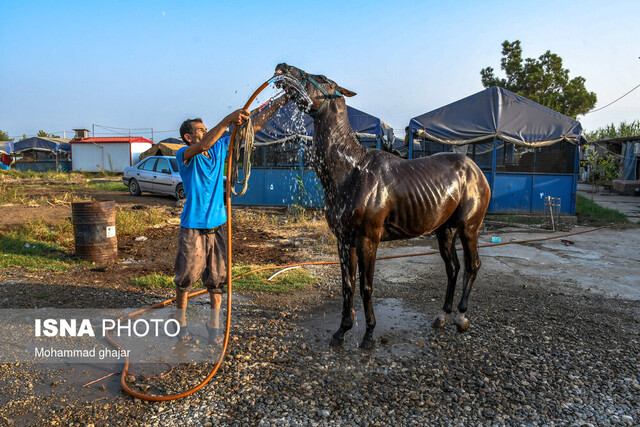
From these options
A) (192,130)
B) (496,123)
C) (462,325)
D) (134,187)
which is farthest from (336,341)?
(134,187)

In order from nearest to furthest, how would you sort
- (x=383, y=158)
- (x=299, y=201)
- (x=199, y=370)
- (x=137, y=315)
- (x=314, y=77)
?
(x=199, y=370) < (x=314, y=77) < (x=383, y=158) < (x=137, y=315) < (x=299, y=201)

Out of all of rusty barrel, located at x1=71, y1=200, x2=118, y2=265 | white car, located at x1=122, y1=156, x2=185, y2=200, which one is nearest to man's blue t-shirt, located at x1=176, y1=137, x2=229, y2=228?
rusty barrel, located at x1=71, y1=200, x2=118, y2=265

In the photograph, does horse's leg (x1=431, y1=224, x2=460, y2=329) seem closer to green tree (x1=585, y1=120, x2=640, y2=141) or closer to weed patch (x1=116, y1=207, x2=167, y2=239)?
weed patch (x1=116, y1=207, x2=167, y2=239)

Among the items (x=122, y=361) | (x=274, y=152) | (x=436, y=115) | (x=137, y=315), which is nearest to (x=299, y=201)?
(x=274, y=152)

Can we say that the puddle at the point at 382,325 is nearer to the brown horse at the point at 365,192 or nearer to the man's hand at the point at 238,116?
the brown horse at the point at 365,192

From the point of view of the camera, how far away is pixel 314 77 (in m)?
3.59

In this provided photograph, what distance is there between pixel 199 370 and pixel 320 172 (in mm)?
1858

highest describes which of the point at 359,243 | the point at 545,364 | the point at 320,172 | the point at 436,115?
the point at 436,115

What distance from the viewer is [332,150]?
365cm

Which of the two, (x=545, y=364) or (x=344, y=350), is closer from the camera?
(x=545, y=364)

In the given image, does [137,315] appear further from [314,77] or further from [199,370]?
[314,77]

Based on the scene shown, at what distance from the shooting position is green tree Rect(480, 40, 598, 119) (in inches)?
1176

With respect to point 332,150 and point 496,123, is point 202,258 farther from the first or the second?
point 496,123

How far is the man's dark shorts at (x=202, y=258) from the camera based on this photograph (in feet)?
12.2
